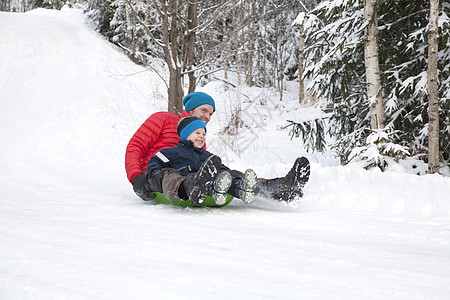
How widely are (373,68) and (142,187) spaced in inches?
117

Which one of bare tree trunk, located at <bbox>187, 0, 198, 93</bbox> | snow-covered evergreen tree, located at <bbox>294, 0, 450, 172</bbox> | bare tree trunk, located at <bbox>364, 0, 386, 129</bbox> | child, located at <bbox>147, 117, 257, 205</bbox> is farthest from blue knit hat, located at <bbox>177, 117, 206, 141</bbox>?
bare tree trunk, located at <bbox>187, 0, 198, 93</bbox>

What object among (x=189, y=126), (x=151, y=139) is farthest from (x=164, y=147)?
(x=189, y=126)

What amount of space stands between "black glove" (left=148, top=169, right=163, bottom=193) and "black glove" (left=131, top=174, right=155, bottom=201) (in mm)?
111

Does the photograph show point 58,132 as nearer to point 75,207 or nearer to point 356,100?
point 75,207

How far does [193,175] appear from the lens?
2543mm

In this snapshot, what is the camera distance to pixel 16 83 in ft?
35.2

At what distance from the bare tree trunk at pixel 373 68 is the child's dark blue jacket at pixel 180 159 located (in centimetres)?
229

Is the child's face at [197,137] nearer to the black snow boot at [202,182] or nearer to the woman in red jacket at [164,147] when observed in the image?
the woman in red jacket at [164,147]

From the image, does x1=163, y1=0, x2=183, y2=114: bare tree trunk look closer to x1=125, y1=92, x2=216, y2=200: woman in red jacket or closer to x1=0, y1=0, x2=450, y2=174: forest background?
x1=0, y1=0, x2=450, y2=174: forest background

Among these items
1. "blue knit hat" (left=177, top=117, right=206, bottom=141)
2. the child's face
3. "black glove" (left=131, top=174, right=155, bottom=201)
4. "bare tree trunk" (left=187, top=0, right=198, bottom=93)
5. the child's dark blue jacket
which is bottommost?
"black glove" (left=131, top=174, right=155, bottom=201)

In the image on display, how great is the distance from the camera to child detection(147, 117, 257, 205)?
242cm

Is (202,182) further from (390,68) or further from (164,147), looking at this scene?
(390,68)

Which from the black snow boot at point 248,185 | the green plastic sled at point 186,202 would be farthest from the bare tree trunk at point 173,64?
the black snow boot at point 248,185

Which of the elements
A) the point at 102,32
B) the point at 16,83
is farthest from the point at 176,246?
the point at 102,32
